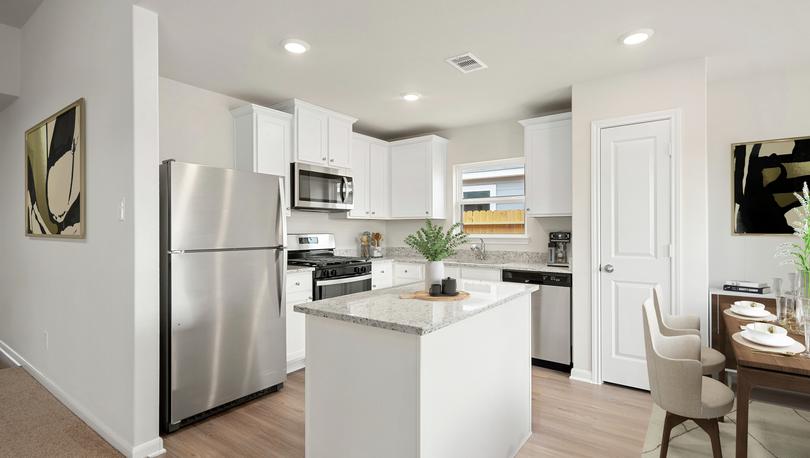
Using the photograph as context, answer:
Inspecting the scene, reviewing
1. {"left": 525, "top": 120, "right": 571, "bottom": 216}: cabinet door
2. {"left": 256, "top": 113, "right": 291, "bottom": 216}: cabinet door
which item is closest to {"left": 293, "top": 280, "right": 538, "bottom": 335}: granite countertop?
{"left": 525, "top": 120, "right": 571, "bottom": 216}: cabinet door

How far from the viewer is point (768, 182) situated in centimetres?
338

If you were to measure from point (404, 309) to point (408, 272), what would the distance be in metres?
2.96

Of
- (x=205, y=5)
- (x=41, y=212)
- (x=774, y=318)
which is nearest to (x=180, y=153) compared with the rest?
(x=41, y=212)

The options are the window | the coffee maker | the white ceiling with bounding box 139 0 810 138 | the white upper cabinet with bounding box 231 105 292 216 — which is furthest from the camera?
the window

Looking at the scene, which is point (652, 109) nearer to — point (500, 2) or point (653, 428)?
point (500, 2)

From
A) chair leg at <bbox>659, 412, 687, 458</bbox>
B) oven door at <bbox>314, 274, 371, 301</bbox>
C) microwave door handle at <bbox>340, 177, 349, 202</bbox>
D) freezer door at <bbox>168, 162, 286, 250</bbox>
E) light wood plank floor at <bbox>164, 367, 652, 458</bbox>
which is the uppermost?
microwave door handle at <bbox>340, 177, 349, 202</bbox>

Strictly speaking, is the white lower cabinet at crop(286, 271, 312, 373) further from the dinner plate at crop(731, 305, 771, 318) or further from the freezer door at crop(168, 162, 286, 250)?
the dinner plate at crop(731, 305, 771, 318)

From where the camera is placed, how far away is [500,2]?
2305 millimetres

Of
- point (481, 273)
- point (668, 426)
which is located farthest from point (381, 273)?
point (668, 426)

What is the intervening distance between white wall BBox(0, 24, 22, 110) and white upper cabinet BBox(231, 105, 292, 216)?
5.81 feet

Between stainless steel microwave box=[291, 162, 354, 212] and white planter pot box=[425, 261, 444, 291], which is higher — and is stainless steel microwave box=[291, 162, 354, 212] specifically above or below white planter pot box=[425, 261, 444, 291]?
above

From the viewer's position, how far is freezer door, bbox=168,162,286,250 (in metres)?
2.62

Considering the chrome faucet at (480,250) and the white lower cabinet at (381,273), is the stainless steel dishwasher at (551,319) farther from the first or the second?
the white lower cabinet at (381,273)

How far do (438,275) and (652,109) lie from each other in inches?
90.3
